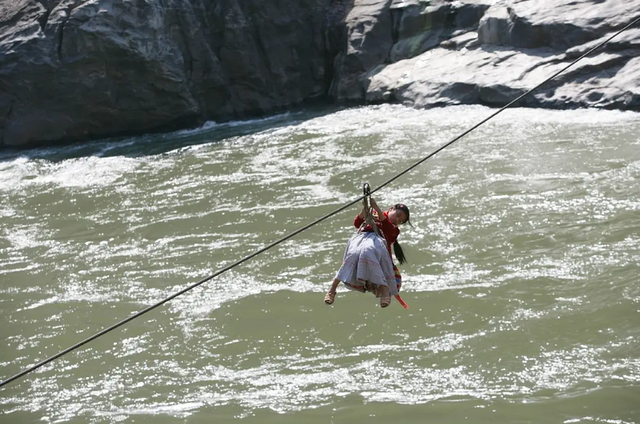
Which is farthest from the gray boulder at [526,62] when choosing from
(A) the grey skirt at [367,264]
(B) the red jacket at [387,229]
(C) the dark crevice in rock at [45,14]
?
(A) the grey skirt at [367,264]

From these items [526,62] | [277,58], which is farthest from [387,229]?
[277,58]

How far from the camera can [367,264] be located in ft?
19.2

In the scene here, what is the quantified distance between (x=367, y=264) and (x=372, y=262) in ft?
0.14

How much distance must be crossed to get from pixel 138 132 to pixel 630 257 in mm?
12551

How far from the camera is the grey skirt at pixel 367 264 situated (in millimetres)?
5848

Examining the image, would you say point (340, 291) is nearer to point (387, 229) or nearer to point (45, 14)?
point (387, 229)

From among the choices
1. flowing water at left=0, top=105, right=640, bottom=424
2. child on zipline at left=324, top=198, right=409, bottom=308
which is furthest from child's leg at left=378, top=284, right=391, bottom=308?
flowing water at left=0, top=105, right=640, bottom=424

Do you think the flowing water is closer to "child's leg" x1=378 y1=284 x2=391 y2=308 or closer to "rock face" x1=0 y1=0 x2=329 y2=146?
"child's leg" x1=378 y1=284 x2=391 y2=308

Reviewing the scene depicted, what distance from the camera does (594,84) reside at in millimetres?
14547

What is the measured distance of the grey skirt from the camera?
5848mm

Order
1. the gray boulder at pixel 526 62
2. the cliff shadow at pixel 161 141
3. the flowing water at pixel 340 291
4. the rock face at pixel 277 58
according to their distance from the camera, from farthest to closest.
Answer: the cliff shadow at pixel 161 141 → the rock face at pixel 277 58 → the gray boulder at pixel 526 62 → the flowing water at pixel 340 291

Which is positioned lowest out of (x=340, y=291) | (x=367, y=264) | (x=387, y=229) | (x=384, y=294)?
(x=340, y=291)

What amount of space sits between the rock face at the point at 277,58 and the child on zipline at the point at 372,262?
31.1 ft

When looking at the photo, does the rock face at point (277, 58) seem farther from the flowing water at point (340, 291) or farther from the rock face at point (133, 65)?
the flowing water at point (340, 291)
